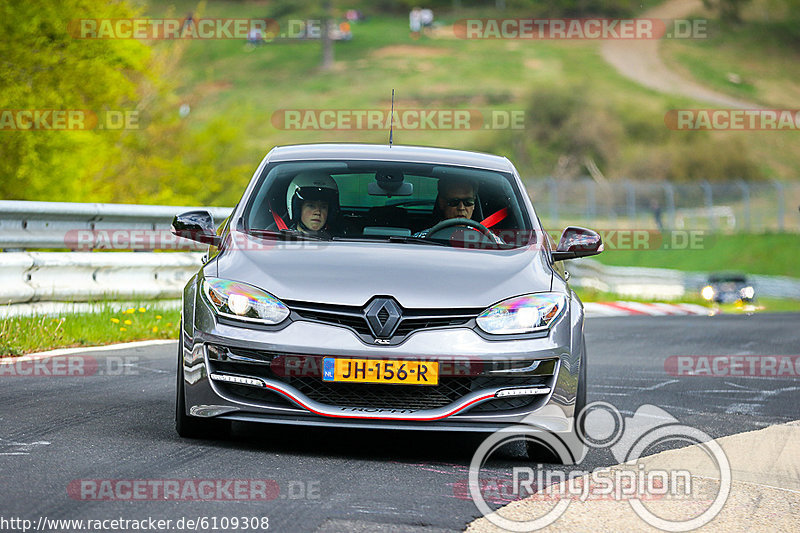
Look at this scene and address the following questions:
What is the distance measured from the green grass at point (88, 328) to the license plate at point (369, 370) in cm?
423

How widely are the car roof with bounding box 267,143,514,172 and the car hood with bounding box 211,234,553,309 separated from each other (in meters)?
0.95

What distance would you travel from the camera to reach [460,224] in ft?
22.7

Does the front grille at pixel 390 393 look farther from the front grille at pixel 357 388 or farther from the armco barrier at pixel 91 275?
the armco barrier at pixel 91 275

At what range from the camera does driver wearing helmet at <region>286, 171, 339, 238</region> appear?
6984 millimetres

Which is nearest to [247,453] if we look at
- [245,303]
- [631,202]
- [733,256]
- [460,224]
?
[245,303]

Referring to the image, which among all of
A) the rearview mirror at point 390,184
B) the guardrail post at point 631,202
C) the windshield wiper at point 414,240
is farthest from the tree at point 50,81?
the guardrail post at point 631,202

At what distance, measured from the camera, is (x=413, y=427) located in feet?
19.1

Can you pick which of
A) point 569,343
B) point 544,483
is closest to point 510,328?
point 569,343

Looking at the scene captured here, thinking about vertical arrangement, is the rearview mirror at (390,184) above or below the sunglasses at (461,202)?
above

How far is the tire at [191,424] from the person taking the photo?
6078 mm

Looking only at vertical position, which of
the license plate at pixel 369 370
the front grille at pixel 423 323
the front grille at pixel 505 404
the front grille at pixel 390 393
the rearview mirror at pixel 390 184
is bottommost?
the front grille at pixel 505 404

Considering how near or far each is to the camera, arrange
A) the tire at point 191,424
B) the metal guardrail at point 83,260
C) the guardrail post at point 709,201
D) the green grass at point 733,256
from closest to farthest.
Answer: the tire at point 191,424, the metal guardrail at point 83,260, the guardrail post at point 709,201, the green grass at point 733,256

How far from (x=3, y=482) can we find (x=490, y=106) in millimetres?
Result: 92289

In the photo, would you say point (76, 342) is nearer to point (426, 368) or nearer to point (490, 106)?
point (426, 368)
